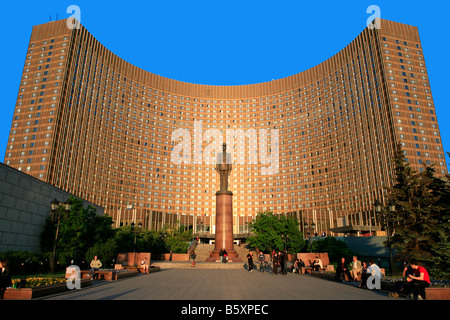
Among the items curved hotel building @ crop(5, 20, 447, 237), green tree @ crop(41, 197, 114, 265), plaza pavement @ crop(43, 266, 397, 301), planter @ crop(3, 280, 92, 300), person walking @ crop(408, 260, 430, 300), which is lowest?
plaza pavement @ crop(43, 266, 397, 301)

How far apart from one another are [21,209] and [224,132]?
114m

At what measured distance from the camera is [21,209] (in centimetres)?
3022

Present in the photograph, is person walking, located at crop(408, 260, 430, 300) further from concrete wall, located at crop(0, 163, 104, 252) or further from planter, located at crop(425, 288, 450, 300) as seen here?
concrete wall, located at crop(0, 163, 104, 252)

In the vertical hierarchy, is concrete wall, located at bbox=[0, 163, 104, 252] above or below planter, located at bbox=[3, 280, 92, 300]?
above

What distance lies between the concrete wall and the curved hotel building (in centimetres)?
3031

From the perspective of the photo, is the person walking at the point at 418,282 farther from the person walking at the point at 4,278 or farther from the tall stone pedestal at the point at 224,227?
the tall stone pedestal at the point at 224,227

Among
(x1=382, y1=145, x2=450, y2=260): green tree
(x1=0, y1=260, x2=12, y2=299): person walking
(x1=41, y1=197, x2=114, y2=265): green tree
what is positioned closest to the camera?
(x1=0, y1=260, x2=12, y2=299): person walking

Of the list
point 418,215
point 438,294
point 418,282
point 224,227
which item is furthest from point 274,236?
point 438,294

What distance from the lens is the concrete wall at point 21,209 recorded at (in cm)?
2818

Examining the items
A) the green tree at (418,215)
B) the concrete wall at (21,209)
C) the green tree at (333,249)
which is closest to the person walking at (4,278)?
the concrete wall at (21,209)

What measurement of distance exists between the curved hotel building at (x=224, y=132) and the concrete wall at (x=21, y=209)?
1193 inches

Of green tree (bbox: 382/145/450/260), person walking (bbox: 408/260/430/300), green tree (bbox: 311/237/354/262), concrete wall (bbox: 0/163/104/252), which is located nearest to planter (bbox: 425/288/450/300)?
person walking (bbox: 408/260/430/300)

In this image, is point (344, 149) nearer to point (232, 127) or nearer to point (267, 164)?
point (267, 164)

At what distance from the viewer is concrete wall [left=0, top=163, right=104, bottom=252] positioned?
28183mm
